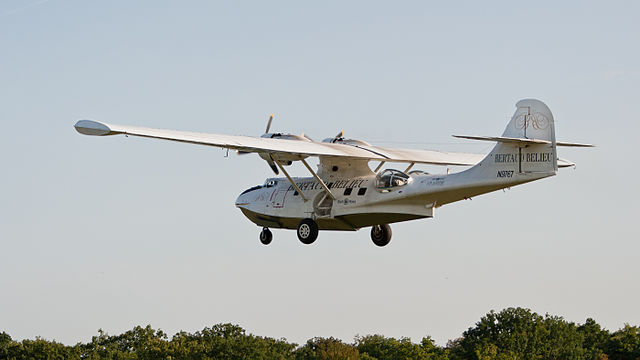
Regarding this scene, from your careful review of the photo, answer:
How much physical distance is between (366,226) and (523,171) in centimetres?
647

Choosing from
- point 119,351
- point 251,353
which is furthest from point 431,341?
point 119,351

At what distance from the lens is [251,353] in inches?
3782

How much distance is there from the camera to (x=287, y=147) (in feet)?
125

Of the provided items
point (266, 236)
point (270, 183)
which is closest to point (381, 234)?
point (266, 236)

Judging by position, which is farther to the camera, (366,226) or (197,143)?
(366,226)

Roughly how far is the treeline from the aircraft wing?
55.6 metres

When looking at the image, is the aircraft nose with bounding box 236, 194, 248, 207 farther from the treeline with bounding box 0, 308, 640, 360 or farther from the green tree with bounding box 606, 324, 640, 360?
the green tree with bounding box 606, 324, 640, 360

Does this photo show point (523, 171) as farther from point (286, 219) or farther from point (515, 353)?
point (515, 353)

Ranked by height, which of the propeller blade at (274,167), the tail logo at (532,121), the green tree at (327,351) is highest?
the tail logo at (532,121)

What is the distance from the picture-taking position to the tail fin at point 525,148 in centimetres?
3544

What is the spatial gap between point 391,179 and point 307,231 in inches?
151

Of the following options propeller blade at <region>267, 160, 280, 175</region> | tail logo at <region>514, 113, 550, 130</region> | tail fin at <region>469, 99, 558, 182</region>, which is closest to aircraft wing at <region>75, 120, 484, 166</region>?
propeller blade at <region>267, 160, 280, 175</region>

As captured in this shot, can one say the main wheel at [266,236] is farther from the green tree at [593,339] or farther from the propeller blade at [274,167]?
the green tree at [593,339]

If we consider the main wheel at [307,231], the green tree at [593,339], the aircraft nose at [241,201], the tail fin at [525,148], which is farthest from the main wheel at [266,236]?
the green tree at [593,339]
